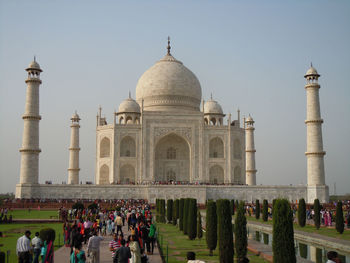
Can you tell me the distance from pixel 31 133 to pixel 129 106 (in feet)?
27.2

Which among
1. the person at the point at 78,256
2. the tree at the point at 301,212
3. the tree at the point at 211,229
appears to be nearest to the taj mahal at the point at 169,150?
the tree at the point at 301,212

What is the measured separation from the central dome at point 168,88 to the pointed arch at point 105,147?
410 centimetres

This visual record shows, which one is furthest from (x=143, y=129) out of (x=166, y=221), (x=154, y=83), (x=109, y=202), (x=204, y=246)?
(x=204, y=246)

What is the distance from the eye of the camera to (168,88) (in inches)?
1239

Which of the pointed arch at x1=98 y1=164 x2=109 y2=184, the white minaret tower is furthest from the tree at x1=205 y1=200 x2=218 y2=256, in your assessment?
the pointed arch at x1=98 y1=164 x2=109 y2=184

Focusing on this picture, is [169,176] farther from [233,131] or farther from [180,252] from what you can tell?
[180,252]

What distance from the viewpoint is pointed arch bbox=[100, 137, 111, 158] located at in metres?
29.4

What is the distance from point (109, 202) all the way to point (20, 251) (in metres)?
16.5

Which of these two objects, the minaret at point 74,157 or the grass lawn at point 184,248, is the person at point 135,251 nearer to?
the grass lawn at point 184,248

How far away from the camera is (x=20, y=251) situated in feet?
21.7

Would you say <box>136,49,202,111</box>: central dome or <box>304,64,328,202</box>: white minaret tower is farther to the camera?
<box>136,49,202,111</box>: central dome

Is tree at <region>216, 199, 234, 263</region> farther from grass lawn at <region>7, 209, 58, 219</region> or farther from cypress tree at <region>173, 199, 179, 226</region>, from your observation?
grass lawn at <region>7, 209, 58, 219</region>

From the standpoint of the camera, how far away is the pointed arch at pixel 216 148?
3003cm

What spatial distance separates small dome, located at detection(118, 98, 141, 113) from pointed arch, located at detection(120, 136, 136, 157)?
254 cm
